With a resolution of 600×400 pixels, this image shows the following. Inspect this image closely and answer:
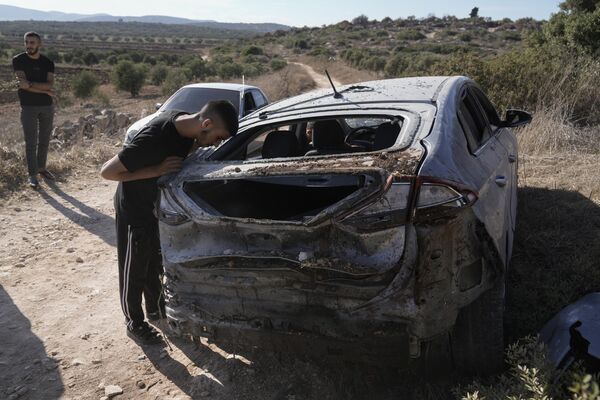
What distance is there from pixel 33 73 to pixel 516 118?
20.9ft

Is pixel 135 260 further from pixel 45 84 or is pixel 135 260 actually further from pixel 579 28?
pixel 579 28

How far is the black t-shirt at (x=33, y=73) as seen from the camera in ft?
Answer: 23.7

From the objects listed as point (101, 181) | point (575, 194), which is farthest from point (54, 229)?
point (575, 194)

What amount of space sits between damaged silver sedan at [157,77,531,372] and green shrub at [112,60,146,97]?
2855 cm

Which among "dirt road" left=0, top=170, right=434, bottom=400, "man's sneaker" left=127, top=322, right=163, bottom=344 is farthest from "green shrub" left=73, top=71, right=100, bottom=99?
"man's sneaker" left=127, top=322, right=163, bottom=344

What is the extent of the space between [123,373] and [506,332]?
2.44 meters

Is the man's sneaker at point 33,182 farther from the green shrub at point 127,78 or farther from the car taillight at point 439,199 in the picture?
the green shrub at point 127,78

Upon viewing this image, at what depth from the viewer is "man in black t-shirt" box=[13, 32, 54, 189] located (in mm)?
7216

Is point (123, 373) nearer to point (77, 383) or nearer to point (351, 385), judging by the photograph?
point (77, 383)

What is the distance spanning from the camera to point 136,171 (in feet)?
10.3

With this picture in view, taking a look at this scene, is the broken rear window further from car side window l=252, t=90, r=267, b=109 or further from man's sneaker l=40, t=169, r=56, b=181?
man's sneaker l=40, t=169, r=56, b=181

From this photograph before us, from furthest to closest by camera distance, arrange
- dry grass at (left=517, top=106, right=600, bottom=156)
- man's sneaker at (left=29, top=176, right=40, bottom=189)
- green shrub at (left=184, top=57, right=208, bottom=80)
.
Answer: green shrub at (left=184, top=57, right=208, bottom=80)
man's sneaker at (left=29, top=176, right=40, bottom=189)
dry grass at (left=517, top=106, right=600, bottom=156)

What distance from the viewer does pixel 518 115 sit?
4.54m

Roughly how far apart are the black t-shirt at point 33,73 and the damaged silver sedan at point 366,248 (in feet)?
17.2
